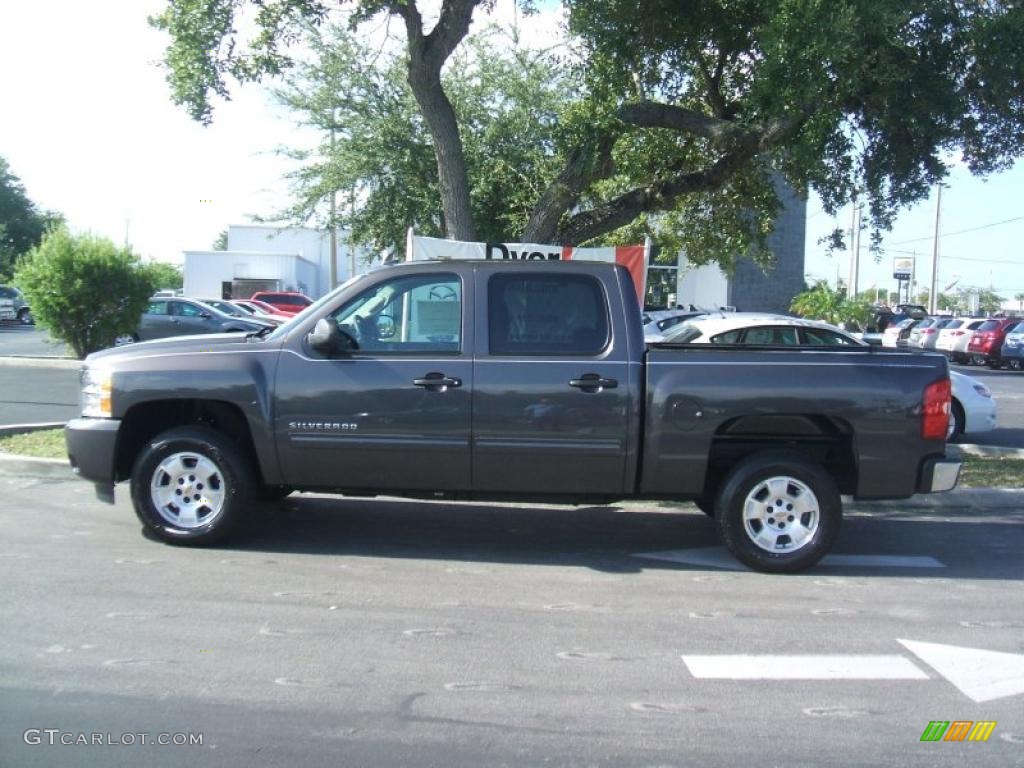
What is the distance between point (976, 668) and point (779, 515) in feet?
6.05

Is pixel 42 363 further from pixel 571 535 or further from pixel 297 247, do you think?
pixel 297 247

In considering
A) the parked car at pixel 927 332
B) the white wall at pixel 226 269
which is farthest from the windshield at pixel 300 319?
the white wall at pixel 226 269

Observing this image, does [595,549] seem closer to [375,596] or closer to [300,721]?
[375,596]

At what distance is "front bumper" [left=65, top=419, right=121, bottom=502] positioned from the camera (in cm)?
675

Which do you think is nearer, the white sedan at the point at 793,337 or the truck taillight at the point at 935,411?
the truck taillight at the point at 935,411

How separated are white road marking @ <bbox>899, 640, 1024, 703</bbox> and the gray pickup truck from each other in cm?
140

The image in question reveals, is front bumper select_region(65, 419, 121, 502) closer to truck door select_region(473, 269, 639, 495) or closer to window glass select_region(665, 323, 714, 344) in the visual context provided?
truck door select_region(473, 269, 639, 495)

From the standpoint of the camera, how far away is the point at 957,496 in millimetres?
9062

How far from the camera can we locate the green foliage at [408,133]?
67.3 ft

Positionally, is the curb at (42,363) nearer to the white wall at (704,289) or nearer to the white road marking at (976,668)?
the white road marking at (976,668)

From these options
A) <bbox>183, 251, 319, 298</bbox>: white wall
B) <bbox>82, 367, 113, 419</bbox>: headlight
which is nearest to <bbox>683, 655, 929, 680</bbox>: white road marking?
<bbox>82, 367, 113, 419</bbox>: headlight

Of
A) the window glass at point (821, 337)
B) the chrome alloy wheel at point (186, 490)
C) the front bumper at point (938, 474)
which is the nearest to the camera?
the front bumper at point (938, 474)

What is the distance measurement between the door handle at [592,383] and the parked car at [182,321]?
1889 centimetres

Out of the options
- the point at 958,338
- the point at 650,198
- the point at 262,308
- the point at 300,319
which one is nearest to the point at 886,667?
the point at 300,319
